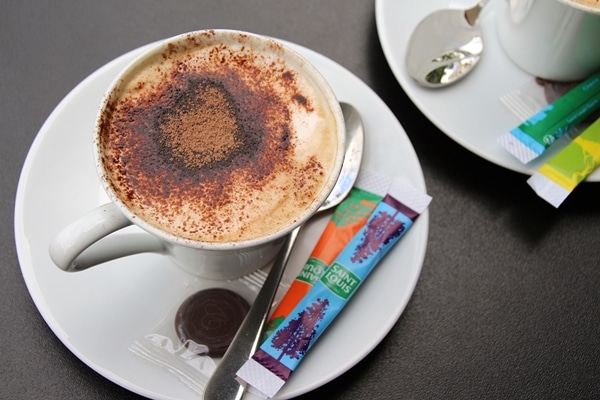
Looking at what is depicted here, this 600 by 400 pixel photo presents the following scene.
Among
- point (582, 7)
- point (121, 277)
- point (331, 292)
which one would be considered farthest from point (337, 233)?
point (582, 7)

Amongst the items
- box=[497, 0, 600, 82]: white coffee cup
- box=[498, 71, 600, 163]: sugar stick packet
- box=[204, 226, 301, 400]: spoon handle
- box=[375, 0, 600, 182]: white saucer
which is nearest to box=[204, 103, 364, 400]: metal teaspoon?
box=[204, 226, 301, 400]: spoon handle

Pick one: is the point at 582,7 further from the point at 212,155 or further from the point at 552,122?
the point at 212,155

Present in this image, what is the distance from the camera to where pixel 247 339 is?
1.11 metres

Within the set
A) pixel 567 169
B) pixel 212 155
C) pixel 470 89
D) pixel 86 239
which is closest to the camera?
pixel 86 239

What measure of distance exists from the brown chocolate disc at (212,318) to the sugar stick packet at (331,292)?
0.26ft

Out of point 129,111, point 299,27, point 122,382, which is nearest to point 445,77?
point 299,27

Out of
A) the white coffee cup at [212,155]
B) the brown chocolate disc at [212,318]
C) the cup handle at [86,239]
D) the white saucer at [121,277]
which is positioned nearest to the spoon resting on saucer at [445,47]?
the white saucer at [121,277]

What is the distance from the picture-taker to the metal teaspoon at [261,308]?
3.47 feet

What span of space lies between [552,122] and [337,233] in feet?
1.74

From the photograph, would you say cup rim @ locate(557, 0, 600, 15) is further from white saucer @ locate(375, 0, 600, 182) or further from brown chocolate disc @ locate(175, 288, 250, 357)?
brown chocolate disc @ locate(175, 288, 250, 357)

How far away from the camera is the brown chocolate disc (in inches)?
44.2

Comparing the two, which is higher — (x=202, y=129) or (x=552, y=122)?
(x=202, y=129)

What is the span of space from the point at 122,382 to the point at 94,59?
2.52 feet

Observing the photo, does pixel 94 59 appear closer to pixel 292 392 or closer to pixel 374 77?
pixel 374 77
